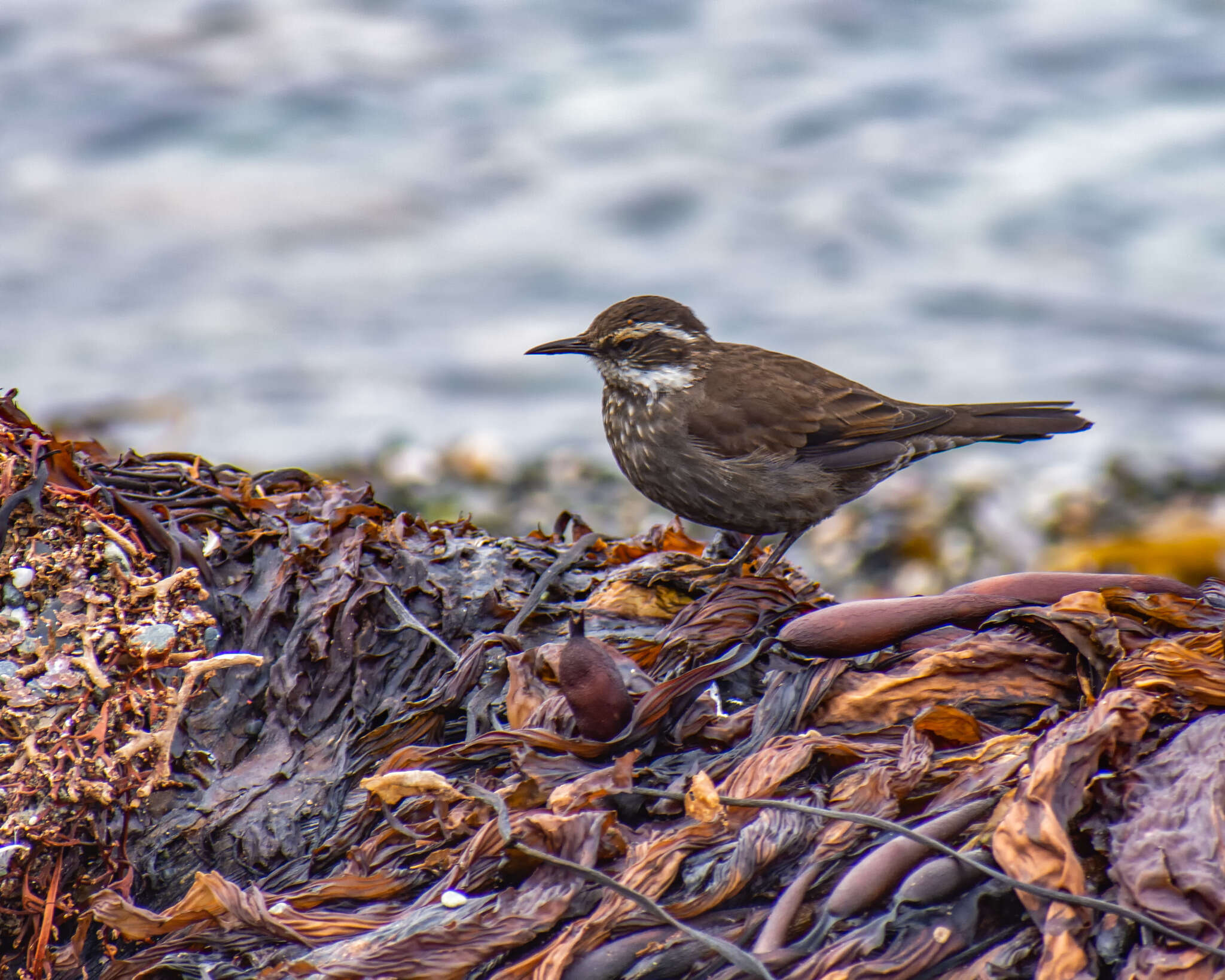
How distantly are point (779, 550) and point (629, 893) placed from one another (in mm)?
2312

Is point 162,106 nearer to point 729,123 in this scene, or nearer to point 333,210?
point 333,210

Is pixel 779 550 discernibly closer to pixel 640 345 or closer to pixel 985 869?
pixel 640 345

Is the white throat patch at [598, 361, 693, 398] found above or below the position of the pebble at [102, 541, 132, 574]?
below

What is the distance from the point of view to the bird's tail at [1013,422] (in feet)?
14.8

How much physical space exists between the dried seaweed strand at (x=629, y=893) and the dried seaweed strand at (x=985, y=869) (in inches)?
8.7

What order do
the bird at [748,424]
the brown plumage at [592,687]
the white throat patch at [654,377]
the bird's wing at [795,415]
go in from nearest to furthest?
the brown plumage at [592,687] → the bird at [748,424] → the bird's wing at [795,415] → the white throat patch at [654,377]

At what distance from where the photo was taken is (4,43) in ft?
49.6

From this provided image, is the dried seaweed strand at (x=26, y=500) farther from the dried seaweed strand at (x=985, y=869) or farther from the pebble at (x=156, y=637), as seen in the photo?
the dried seaweed strand at (x=985, y=869)

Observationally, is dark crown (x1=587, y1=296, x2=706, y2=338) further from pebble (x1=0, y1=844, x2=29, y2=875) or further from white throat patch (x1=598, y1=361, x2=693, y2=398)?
pebble (x1=0, y1=844, x2=29, y2=875)

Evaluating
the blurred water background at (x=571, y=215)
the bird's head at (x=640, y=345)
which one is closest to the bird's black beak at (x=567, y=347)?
the bird's head at (x=640, y=345)

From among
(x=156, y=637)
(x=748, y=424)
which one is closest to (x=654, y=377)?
(x=748, y=424)

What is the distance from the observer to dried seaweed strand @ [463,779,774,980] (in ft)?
5.37

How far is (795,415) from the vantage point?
429 cm

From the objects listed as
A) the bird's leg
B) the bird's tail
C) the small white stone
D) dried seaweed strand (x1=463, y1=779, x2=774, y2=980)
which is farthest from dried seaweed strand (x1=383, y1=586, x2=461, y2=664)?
the bird's tail
